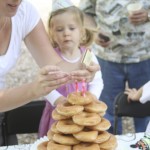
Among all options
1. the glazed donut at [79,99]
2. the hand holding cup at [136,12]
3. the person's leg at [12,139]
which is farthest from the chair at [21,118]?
the glazed donut at [79,99]

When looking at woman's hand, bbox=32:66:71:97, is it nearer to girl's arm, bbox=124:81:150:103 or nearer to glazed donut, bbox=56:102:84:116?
glazed donut, bbox=56:102:84:116

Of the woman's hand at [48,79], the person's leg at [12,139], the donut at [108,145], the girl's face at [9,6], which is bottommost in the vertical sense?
the person's leg at [12,139]

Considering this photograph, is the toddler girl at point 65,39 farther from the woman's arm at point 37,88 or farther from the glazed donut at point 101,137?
the glazed donut at point 101,137

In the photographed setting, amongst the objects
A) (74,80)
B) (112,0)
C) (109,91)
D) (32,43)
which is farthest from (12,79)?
(74,80)

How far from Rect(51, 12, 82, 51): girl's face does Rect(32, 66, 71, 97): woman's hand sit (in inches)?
24.2

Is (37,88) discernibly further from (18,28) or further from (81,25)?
(81,25)

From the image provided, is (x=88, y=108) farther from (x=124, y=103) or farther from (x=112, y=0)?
(x=112, y=0)

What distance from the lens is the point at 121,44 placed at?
8.30 feet

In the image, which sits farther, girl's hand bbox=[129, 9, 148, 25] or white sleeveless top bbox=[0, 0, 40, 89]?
girl's hand bbox=[129, 9, 148, 25]

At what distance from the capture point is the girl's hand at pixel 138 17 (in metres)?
2.34

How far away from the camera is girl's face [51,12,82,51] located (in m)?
2.10

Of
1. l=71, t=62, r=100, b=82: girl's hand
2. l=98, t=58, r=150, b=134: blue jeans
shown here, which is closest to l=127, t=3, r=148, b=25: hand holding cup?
l=98, t=58, r=150, b=134: blue jeans

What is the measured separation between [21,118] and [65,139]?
33.8 inches

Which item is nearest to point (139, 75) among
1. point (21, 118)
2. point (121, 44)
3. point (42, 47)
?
point (121, 44)
